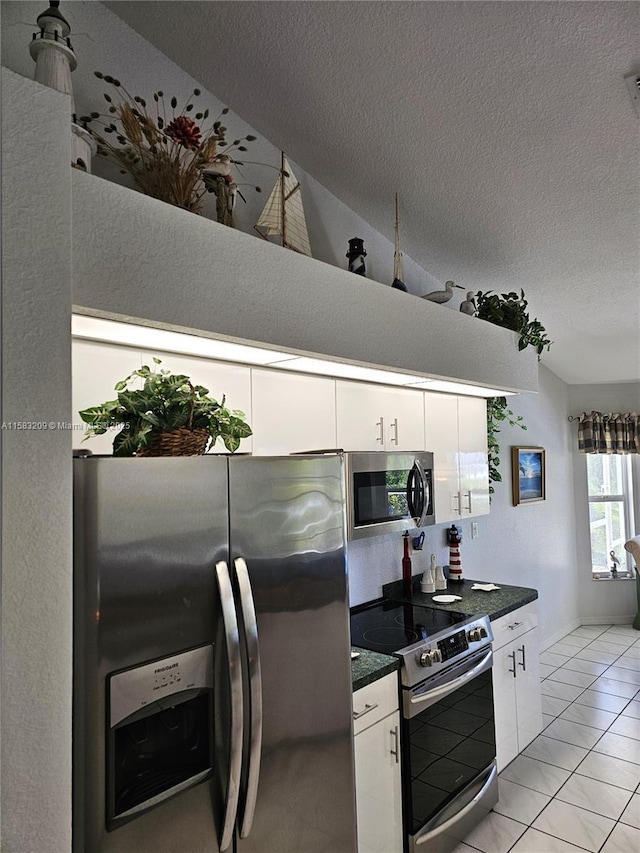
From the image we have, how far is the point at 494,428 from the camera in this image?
423 cm

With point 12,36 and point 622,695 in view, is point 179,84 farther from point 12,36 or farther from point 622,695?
point 622,695

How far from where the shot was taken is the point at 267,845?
1443mm

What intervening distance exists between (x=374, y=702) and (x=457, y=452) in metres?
1.64

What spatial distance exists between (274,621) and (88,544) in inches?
22.3

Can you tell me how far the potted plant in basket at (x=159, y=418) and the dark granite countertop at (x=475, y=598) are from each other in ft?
6.16

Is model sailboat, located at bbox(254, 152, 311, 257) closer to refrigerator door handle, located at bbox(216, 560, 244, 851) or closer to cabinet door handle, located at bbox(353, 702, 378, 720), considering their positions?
refrigerator door handle, located at bbox(216, 560, 244, 851)

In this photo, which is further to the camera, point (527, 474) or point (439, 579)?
point (527, 474)

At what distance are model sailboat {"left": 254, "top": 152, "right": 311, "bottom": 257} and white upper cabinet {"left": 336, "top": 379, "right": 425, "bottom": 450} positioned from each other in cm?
64

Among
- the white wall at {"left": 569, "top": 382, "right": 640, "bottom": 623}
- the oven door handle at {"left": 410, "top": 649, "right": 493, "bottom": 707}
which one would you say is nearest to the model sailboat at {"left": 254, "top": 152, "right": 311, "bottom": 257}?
the oven door handle at {"left": 410, "top": 649, "right": 493, "bottom": 707}

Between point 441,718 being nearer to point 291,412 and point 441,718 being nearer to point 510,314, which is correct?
point 291,412

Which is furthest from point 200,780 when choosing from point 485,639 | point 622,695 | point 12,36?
point 622,695

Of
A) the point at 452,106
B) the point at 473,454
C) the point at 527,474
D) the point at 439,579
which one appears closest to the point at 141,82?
the point at 452,106

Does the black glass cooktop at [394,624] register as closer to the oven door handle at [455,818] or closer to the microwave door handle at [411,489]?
the microwave door handle at [411,489]

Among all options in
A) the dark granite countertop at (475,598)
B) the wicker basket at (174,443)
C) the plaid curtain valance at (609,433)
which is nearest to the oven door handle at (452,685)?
the dark granite countertop at (475,598)
